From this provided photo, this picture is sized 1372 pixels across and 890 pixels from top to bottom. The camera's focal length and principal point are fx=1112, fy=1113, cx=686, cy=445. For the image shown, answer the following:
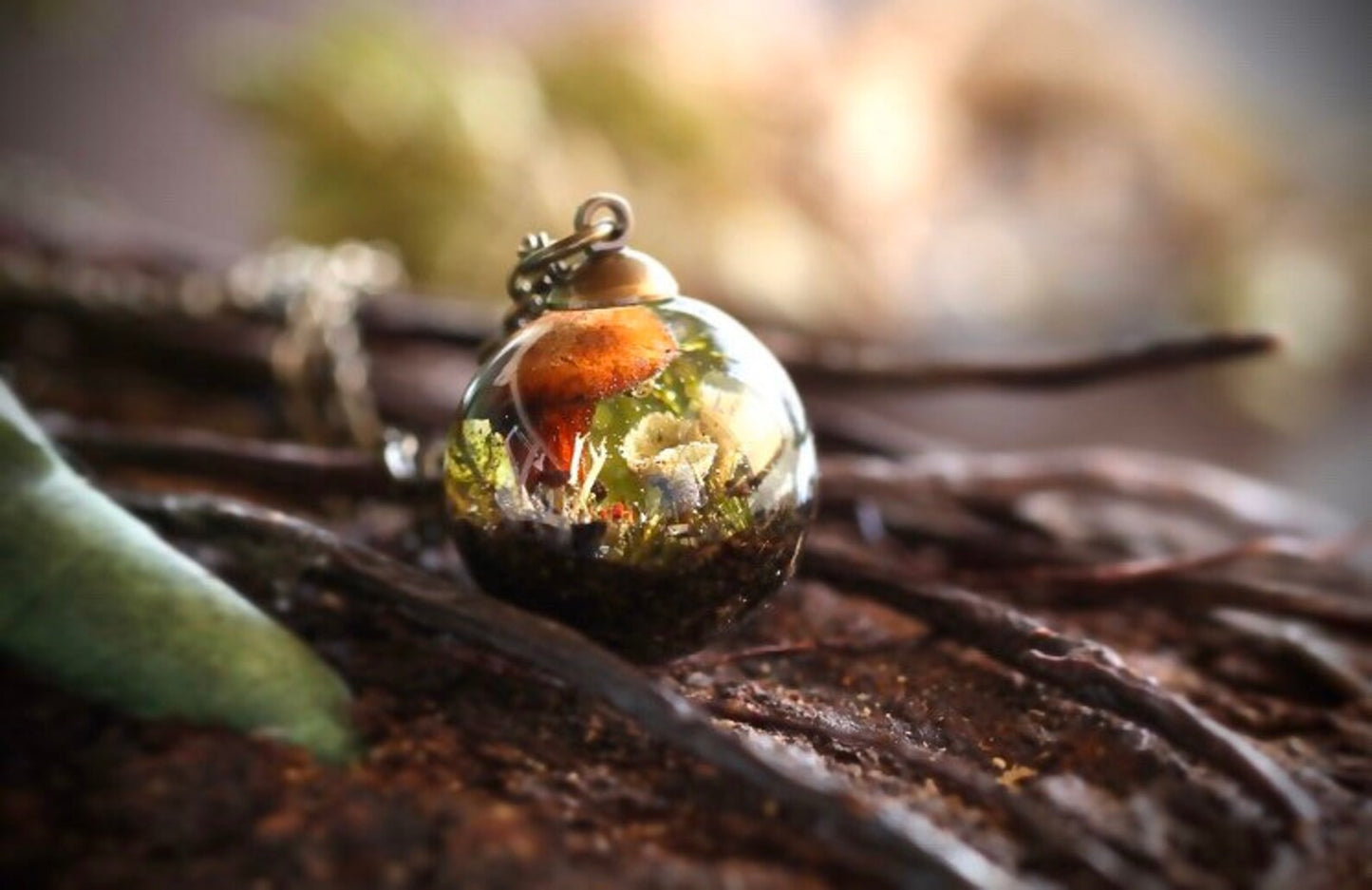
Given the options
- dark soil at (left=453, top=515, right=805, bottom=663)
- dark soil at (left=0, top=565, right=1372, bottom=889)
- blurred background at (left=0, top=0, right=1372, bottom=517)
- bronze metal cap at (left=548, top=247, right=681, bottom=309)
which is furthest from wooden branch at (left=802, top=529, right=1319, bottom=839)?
blurred background at (left=0, top=0, right=1372, bottom=517)

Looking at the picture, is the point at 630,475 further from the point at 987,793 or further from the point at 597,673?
the point at 987,793

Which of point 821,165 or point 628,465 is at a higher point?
point 821,165

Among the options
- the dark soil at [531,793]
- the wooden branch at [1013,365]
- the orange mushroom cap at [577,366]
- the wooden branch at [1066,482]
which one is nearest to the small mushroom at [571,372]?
the orange mushroom cap at [577,366]

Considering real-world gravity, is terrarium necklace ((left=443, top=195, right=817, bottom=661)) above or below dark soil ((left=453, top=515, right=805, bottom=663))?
above

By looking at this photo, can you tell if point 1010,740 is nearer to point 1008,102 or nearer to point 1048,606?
point 1048,606

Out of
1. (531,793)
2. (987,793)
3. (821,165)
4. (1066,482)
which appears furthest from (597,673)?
(821,165)

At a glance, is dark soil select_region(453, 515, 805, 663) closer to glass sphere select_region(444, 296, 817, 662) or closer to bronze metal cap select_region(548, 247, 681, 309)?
glass sphere select_region(444, 296, 817, 662)

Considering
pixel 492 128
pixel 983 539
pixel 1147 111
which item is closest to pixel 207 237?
pixel 492 128
